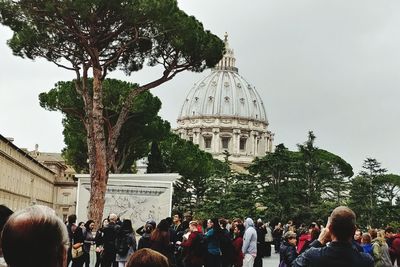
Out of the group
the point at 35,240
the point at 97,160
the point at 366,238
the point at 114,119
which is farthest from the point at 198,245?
the point at 114,119

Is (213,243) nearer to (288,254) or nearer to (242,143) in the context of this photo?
(288,254)

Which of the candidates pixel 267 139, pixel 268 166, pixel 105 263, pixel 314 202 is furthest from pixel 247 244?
pixel 267 139

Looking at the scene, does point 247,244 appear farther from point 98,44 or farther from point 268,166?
point 268,166

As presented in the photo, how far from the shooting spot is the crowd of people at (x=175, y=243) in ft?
7.09

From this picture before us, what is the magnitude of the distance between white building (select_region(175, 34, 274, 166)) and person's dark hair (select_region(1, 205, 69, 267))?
357 ft

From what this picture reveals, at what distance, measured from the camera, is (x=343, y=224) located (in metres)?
3.89

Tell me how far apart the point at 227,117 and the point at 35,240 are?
11683 cm

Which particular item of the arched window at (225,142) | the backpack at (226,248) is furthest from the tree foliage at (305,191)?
the arched window at (225,142)

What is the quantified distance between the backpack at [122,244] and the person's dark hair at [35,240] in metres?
8.78

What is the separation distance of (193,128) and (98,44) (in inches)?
3813

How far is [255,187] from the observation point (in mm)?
44969

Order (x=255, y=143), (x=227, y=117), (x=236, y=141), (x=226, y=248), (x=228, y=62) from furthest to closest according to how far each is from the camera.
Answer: (x=228, y=62) < (x=227, y=117) < (x=255, y=143) < (x=236, y=141) < (x=226, y=248)

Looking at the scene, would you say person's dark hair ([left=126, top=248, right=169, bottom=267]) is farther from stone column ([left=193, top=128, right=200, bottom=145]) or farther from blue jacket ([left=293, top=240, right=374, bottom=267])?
stone column ([left=193, top=128, right=200, bottom=145])

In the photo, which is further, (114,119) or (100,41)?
(114,119)
